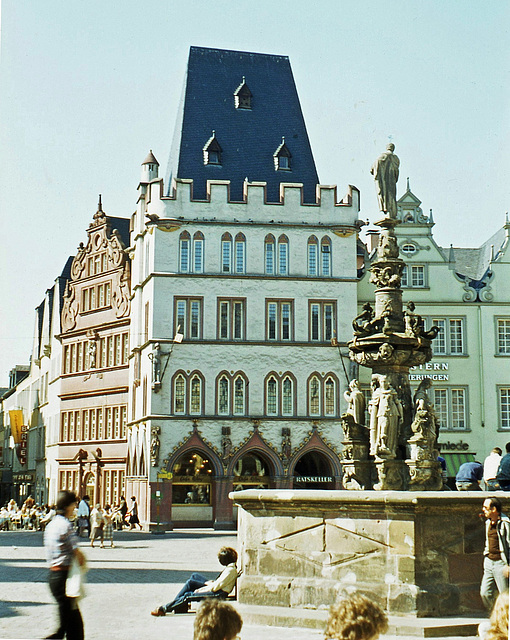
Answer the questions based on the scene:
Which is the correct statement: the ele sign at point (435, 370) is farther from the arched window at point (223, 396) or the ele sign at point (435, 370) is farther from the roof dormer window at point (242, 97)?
the roof dormer window at point (242, 97)

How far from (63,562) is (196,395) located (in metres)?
39.2

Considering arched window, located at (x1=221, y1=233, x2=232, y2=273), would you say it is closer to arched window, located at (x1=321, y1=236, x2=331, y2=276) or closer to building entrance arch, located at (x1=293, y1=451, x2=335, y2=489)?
arched window, located at (x1=321, y1=236, x2=331, y2=276)

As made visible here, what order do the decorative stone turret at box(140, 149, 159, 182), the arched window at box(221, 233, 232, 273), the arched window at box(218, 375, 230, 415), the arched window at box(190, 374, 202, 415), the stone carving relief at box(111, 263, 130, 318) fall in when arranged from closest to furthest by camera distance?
1. the arched window at box(190, 374, 202, 415)
2. the arched window at box(218, 375, 230, 415)
3. the arched window at box(221, 233, 232, 273)
4. the decorative stone turret at box(140, 149, 159, 182)
5. the stone carving relief at box(111, 263, 130, 318)

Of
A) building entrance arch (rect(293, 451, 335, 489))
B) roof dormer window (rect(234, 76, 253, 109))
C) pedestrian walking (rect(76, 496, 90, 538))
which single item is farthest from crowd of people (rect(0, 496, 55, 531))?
roof dormer window (rect(234, 76, 253, 109))

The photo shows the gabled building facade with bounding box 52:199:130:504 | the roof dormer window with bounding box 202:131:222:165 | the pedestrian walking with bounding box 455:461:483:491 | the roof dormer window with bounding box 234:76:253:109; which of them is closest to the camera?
the pedestrian walking with bounding box 455:461:483:491

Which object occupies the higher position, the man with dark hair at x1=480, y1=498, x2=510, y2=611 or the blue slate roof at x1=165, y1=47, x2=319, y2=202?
the blue slate roof at x1=165, y1=47, x2=319, y2=202

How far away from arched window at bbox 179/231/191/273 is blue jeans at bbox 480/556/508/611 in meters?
39.5

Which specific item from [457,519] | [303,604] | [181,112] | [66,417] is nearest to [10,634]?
[303,604]

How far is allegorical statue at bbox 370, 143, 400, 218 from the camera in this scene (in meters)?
17.1

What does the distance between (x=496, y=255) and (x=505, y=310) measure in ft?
9.11

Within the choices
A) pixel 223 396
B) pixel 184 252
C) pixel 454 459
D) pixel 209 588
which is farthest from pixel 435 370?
pixel 209 588

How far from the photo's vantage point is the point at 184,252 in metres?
49.8

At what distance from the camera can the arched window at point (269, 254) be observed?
50.5 meters

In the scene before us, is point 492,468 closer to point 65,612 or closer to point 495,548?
point 495,548
